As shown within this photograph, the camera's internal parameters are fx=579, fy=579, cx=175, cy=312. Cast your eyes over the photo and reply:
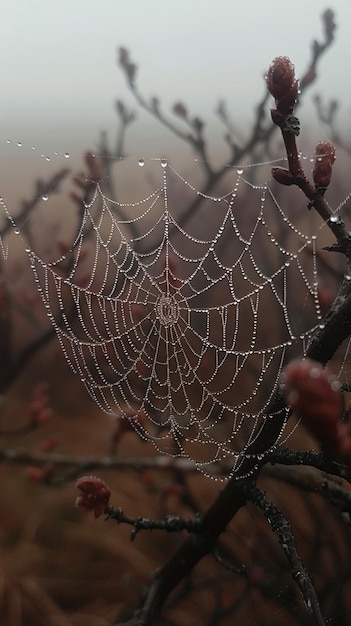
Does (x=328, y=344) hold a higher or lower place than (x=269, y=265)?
lower

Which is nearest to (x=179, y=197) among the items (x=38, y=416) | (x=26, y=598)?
(x=38, y=416)

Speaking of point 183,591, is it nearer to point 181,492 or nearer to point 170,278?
point 181,492

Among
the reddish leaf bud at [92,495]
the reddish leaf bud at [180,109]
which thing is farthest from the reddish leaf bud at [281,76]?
the reddish leaf bud at [180,109]

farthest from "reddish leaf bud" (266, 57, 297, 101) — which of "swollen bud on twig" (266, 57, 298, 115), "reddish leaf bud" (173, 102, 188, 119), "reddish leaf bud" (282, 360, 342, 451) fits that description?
"reddish leaf bud" (173, 102, 188, 119)

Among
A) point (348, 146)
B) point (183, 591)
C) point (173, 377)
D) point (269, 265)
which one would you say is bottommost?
point (183, 591)

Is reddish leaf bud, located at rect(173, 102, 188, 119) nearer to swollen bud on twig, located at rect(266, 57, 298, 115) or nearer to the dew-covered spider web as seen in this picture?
the dew-covered spider web

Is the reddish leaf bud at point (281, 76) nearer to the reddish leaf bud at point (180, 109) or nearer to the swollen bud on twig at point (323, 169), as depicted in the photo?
the swollen bud on twig at point (323, 169)

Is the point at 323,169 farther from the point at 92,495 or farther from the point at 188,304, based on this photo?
the point at 188,304
